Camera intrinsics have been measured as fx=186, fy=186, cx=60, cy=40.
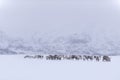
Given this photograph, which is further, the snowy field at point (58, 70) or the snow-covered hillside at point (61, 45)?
the snow-covered hillside at point (61, 45)

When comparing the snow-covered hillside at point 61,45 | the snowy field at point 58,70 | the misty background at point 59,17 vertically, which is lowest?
the snowy field at point 58,70

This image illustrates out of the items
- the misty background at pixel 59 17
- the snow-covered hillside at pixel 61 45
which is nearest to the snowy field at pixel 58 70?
the snow-covered hillside at pixel 61 45

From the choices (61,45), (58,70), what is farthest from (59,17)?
(58,70)

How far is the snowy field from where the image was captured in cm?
155

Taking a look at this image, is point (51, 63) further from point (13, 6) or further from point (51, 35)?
point (13, 6)

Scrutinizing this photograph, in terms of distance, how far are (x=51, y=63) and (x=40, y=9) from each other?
0.59m

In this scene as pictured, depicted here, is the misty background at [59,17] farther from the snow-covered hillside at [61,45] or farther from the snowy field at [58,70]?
the snowy field at [58,70]

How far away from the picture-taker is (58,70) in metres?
1.62

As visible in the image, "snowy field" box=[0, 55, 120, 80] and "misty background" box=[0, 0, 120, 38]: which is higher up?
"misty background" box=[0, 0, 120, 38]

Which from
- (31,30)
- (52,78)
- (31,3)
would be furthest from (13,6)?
(52,78)

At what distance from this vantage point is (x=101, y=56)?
1.83m

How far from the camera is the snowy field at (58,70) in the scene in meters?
1.55

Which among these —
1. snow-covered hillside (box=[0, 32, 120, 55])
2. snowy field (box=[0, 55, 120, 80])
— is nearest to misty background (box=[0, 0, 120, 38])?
snow-covered hillside (box=[0, 32, 120, 55])

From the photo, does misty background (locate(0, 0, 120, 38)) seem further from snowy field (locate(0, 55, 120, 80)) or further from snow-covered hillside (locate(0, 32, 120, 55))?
snowy field (locate(0, 55, 120, 80))
